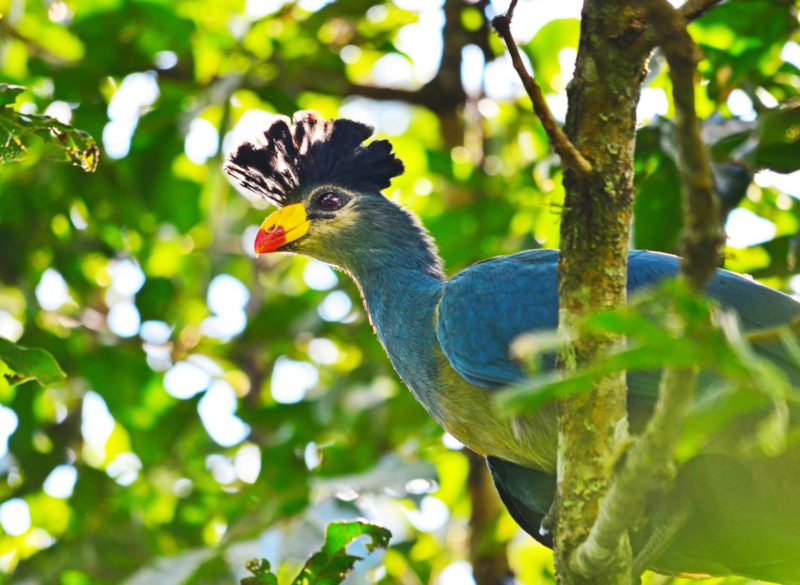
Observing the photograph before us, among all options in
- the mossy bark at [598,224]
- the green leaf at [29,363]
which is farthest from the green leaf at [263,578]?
the mossy bark at [598,224]

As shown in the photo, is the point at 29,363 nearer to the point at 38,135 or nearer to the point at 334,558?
the point at 38,135

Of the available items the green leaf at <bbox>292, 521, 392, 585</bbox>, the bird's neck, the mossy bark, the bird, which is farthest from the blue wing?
the mossy bark

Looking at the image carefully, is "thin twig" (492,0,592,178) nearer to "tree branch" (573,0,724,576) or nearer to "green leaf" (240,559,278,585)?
"tree branch" (573,0,724,576)

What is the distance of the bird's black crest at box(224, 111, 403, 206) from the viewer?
16.5 ft

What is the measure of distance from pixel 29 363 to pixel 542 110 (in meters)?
1.37

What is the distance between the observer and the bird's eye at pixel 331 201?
16.5 feet

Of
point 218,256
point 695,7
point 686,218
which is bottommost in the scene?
point 218,256

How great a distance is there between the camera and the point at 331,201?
5.03 m

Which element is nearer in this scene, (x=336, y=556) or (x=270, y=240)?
(x=336, y=556)

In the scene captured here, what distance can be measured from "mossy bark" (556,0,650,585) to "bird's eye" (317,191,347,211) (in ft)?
7.60

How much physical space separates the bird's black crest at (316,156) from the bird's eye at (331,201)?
7cm

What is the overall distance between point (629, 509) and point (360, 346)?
386cm

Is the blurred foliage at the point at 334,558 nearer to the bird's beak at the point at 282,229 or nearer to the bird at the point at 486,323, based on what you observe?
the bird at the point at 486,323

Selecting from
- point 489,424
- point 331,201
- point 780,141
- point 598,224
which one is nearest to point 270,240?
point 331,201
